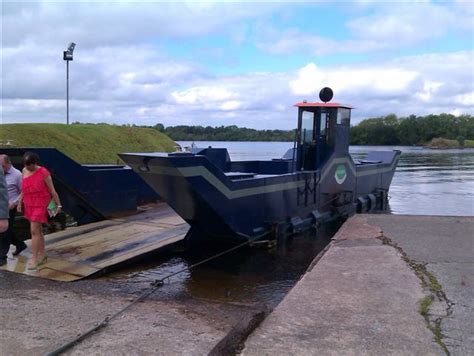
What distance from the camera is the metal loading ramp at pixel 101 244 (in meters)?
7.45

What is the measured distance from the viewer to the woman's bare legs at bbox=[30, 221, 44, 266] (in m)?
7.26

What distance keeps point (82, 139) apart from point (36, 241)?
22907mm

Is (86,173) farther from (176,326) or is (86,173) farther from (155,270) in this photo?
(176,326)

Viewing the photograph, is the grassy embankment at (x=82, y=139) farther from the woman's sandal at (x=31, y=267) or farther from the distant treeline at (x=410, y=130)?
the distant treeline at (x=410, y=130)

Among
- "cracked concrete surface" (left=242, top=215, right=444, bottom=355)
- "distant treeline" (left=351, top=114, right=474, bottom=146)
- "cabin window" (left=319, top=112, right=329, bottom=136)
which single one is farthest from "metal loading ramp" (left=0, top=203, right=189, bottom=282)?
"distant treeline" (left=351, top=114, right=474, bottom=146)

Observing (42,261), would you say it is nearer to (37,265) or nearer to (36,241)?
(37,265)

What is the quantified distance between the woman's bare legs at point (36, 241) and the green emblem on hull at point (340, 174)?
25.1 ft

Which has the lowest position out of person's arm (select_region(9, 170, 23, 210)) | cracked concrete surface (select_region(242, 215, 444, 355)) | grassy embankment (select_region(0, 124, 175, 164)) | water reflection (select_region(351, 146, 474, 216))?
water reflection (select_region(351, 146, 474, 216))

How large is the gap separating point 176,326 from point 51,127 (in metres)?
26.4

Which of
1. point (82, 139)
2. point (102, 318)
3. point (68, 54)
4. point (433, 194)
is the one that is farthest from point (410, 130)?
point (102, 318)

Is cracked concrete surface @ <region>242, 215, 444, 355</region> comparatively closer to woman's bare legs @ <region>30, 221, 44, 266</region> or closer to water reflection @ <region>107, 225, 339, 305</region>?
water reflection @ <region>107, 225, 339, 305</region>

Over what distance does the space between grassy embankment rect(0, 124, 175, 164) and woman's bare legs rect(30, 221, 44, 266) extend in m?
17.2

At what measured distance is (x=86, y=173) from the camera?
425 inches

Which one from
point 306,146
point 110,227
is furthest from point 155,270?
point 306,146
